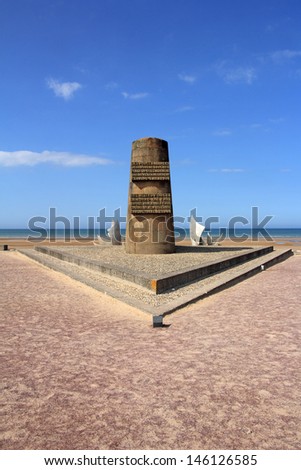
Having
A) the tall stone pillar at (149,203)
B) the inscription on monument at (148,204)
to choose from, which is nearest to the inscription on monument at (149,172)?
the tall stone pillar at (149,203)

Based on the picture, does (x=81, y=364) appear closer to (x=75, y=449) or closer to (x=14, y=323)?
(x=75, y=449)

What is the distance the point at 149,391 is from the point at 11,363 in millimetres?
1565

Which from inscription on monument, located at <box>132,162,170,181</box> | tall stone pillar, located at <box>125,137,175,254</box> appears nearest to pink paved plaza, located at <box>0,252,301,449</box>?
tall stone pillar, located at <box>125,137,175,254</box>

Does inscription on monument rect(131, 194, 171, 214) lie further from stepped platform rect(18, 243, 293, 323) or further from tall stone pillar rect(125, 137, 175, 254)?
stepped platform rect(18, 243, 293, 323)

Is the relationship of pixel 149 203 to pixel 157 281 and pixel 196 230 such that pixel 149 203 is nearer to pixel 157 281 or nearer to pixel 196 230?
pixel 157 281

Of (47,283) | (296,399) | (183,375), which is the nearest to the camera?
(296,399)

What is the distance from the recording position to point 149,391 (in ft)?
10.4

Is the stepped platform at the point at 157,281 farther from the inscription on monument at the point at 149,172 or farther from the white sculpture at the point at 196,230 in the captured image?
the white sculpture at the point at 196,230

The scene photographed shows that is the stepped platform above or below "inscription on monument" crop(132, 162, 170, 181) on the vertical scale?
below

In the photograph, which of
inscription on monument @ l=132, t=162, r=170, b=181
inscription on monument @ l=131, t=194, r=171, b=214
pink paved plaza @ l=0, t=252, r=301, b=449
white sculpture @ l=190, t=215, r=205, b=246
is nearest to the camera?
pink paved plaza @ l=0, t=252, r=301, b=449

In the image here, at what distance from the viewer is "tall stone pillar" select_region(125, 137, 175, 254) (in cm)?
1448

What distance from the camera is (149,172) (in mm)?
14602

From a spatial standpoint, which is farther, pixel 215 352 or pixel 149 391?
pixel 215 352
